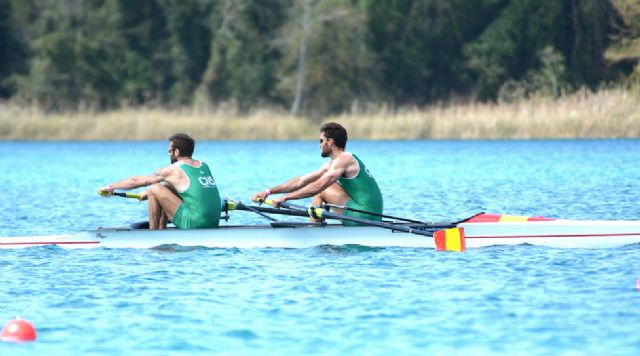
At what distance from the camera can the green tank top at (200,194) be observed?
52.9ft

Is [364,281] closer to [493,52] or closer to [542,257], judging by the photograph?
[542,257]

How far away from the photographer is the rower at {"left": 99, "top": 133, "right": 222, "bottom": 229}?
16.2 metres

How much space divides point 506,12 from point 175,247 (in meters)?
51.8

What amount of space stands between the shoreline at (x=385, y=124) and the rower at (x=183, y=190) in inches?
1212

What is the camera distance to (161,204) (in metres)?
16.4

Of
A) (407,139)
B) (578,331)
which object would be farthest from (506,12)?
(578,331)

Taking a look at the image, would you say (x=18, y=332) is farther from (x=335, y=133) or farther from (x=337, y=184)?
(x=337, y=184)

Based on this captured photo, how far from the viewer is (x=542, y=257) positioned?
1556cm

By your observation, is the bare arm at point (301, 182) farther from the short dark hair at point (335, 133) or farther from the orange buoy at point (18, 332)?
the orange buoy at point (18, 332)

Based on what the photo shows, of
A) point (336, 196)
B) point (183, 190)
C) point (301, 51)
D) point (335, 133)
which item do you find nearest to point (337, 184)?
point (336, 196)

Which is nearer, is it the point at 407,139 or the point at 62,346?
the point at 62,346

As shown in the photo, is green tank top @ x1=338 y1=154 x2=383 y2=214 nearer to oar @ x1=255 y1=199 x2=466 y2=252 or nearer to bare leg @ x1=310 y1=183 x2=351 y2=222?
bare leg @ x1=310 y1=183 x2=351 y2=222

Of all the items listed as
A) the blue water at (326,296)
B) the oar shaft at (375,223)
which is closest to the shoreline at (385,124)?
the blue water at (326,296)

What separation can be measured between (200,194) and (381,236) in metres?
2.14
